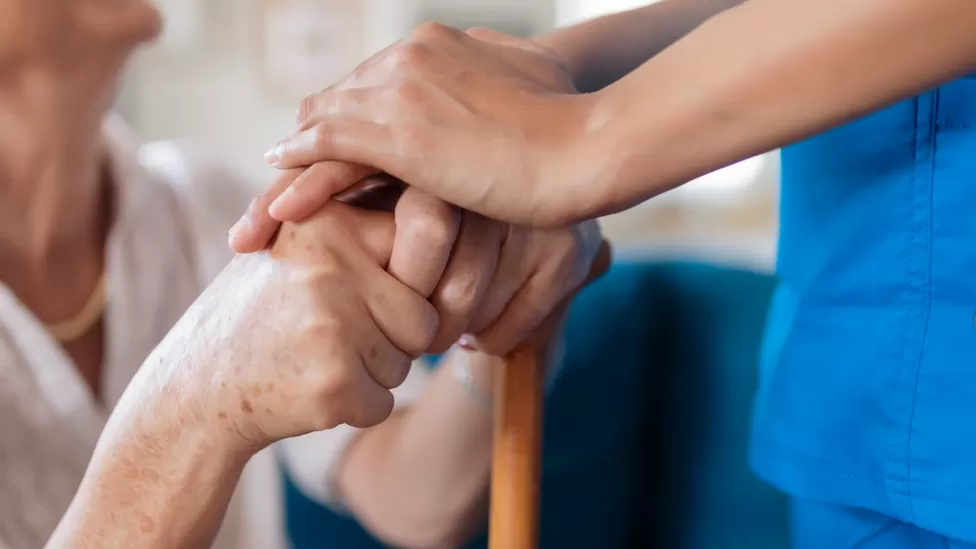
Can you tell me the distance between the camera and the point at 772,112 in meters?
0.39

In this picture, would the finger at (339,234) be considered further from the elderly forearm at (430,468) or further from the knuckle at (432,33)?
the elderly forearm at (430,468)

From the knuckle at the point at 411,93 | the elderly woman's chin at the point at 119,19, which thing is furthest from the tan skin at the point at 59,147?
the knuckle at the point at 411,93

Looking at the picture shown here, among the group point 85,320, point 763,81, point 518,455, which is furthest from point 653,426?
point 763,81

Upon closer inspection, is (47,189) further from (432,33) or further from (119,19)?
(432,33)

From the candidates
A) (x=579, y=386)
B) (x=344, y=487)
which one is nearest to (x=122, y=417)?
(x=344, y=487)

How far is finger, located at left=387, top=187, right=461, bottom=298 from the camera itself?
48cm

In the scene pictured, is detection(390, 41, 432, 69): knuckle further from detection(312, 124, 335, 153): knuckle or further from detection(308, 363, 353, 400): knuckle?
detection(308, 363, 353, 400): knuckle

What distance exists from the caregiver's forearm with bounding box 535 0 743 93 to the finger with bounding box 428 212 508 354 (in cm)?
14

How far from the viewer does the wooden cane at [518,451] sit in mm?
577

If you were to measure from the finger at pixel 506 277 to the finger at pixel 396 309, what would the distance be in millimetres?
58

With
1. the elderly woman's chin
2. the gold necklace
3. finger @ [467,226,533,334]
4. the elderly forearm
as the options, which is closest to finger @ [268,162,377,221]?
finger @ [467,226,533,334]

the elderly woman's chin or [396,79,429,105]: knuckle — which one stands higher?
the elderly woman's chin

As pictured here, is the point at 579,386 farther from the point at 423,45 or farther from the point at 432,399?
the point at 423,45

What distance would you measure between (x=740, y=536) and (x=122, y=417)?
0.85 meters
